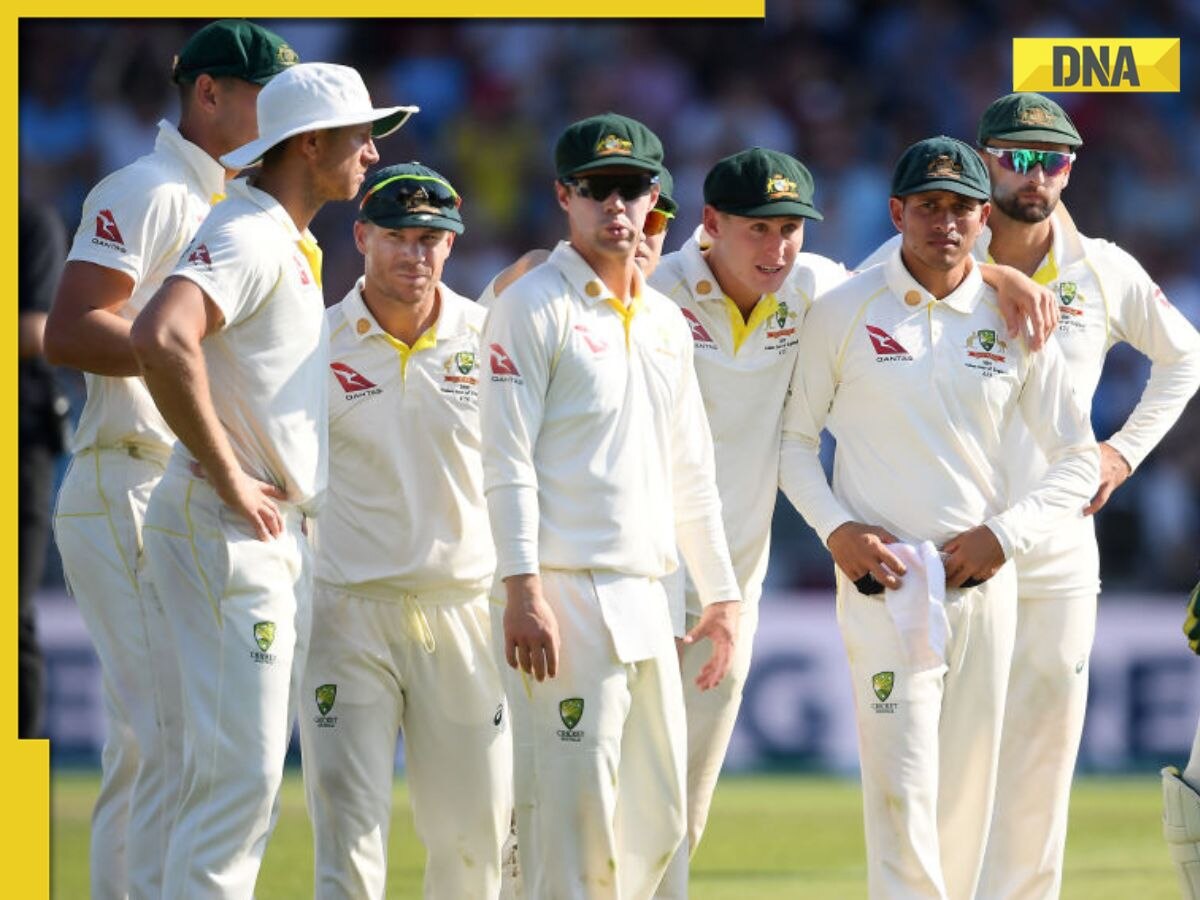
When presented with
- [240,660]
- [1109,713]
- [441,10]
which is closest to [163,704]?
[240,660]

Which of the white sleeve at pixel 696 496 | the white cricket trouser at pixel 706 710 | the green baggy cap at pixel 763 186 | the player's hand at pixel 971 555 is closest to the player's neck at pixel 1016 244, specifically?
the green baggy cap at pixel 763 186

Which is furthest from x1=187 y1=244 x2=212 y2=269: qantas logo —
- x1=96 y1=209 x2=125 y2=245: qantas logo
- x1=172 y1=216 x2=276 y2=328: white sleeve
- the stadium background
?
the stadium background

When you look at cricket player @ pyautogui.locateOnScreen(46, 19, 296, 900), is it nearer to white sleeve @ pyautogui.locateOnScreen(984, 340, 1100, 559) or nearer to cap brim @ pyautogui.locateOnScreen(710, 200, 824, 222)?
A: cap brim @ pyautogui.locateOnScreen(710, 200, 824, 222)

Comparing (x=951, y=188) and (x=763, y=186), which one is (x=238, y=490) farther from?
(x=951, y=188)

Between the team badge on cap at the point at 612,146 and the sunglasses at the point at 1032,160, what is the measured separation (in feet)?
4.80

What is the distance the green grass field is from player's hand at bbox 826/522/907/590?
211 cm

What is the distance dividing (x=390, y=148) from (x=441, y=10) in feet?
3.24

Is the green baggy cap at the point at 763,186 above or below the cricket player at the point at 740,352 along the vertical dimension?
above

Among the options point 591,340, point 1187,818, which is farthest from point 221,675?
point 1187,818

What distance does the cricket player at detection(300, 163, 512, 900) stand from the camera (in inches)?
192

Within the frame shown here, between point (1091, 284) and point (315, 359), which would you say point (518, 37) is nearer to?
point (1091, 284)

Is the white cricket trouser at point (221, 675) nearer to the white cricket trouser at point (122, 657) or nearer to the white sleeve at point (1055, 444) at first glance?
the white cricket trouser at point (122, 657)

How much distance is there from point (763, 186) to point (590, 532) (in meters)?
1.14

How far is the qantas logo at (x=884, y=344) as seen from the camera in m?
5.13
